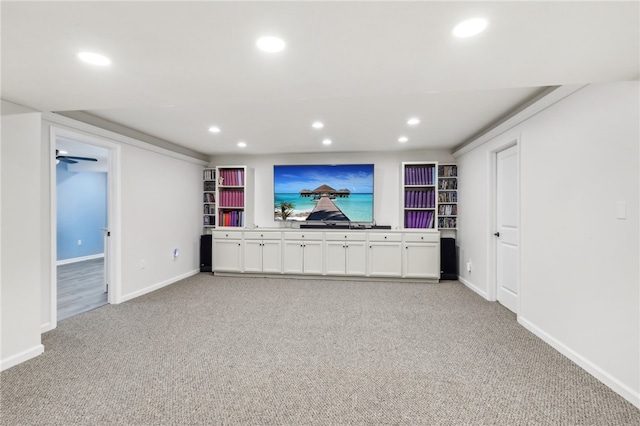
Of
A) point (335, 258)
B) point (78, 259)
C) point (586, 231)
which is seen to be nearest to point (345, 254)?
point (335, 258)

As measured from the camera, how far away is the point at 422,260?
4.94 m

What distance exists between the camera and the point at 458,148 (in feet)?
16.6

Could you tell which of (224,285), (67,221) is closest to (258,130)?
(224,285)

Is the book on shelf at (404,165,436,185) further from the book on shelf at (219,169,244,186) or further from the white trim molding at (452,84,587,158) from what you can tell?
the book on shelf at (219,169,244,186)

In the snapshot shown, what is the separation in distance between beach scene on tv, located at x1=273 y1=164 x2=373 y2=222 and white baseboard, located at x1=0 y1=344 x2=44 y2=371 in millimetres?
3692

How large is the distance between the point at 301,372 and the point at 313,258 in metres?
3.00

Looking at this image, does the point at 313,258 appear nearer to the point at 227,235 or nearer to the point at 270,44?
the point at 227,235

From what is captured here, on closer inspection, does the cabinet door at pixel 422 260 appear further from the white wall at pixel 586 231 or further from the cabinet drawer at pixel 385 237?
the white wall at pixel 586 231

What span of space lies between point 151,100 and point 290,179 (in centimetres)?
339

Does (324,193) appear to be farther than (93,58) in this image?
Yes

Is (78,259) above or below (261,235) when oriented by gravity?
below

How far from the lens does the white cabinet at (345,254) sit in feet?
16.7

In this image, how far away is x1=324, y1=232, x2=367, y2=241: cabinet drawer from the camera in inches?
201

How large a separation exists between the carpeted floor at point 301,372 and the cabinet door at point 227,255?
5.57 ft
